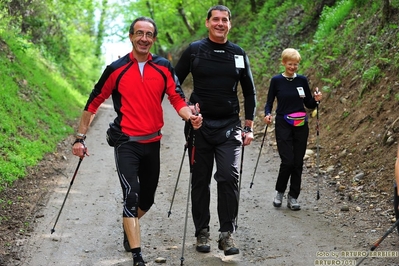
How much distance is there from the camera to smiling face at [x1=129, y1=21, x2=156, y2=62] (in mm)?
5574

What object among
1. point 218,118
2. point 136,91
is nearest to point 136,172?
point 136,91

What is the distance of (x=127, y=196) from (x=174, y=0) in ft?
79.2

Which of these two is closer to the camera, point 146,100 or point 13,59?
point 146,100

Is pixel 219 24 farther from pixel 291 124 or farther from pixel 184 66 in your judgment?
pixel 291 124

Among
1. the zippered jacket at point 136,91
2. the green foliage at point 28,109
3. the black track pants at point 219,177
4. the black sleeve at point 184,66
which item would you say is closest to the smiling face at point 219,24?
the black sleeve at point 184,66

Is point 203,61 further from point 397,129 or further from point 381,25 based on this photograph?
point 381,25

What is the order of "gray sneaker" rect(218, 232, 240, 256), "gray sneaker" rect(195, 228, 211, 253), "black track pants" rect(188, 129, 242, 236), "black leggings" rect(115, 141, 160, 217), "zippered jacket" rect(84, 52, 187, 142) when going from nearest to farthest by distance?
"black leggings" rect(115, 141, 160, 217)
"zippered jacket" rect(84, 52, 187, 142)
"gray sneaker" rect(218, 232, 240, 256)
"black track pants" rect(188, 129, 242, 236)
"gray sneaker" rect(195, 228, 211, 253)

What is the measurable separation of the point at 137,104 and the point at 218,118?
95 centimetres

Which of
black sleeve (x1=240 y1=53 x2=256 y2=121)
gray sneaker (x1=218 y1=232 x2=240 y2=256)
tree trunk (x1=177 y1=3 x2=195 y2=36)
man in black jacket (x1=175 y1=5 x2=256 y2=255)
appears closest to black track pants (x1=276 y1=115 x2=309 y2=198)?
black sleeve (x1=240 y1=53 x2=256 y2=121)

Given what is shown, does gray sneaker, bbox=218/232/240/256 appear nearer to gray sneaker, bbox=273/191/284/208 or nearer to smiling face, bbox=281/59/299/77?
gray sneaker, bbox=273/191/284/208

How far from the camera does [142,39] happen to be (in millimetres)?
5570

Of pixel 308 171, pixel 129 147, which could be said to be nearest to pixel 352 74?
pixel 308 171

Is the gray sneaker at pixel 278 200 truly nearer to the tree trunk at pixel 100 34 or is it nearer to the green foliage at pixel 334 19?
the green foliage at pixel 334 19

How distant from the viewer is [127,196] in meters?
5.38
